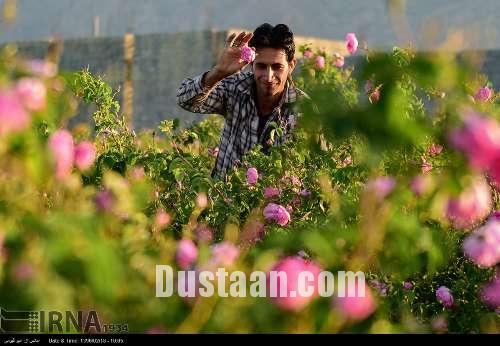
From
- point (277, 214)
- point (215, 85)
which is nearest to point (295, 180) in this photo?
point (277, 214)

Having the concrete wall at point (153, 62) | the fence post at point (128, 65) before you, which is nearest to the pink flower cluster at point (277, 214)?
the concrete wall at point (153, 62)

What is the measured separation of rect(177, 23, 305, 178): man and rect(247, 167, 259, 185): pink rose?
1195mm

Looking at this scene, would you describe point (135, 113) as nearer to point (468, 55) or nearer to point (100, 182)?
point (100, 182)

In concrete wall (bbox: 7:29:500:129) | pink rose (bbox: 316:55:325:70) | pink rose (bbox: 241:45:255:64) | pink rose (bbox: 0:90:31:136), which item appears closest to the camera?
pink rose (bbox: 0:90:31:136)

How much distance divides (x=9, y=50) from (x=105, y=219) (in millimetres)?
366

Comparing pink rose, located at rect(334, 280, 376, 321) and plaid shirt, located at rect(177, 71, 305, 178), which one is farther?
plaid shirt, located at rect(177, 71, 305, 178)

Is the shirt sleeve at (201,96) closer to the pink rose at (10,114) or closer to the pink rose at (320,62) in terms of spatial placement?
the pink rose at (320,62)

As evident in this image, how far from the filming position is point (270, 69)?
5207 mm

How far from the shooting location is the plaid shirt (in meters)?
5.22

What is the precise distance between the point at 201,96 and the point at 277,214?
6.40ft

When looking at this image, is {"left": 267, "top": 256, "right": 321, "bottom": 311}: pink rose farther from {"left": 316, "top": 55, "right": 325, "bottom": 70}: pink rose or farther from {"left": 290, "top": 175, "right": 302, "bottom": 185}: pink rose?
{"left": 316, "top": 55, "right": 325, "bottom": 70}: pink rose

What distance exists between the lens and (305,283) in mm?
1866

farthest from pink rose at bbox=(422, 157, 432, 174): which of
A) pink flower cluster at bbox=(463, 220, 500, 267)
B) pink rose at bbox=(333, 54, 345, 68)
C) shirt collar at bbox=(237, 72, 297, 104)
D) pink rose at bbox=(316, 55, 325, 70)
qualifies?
pink rose at bbox=(333, 54, 345, 68)

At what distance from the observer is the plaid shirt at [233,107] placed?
5223 mm
